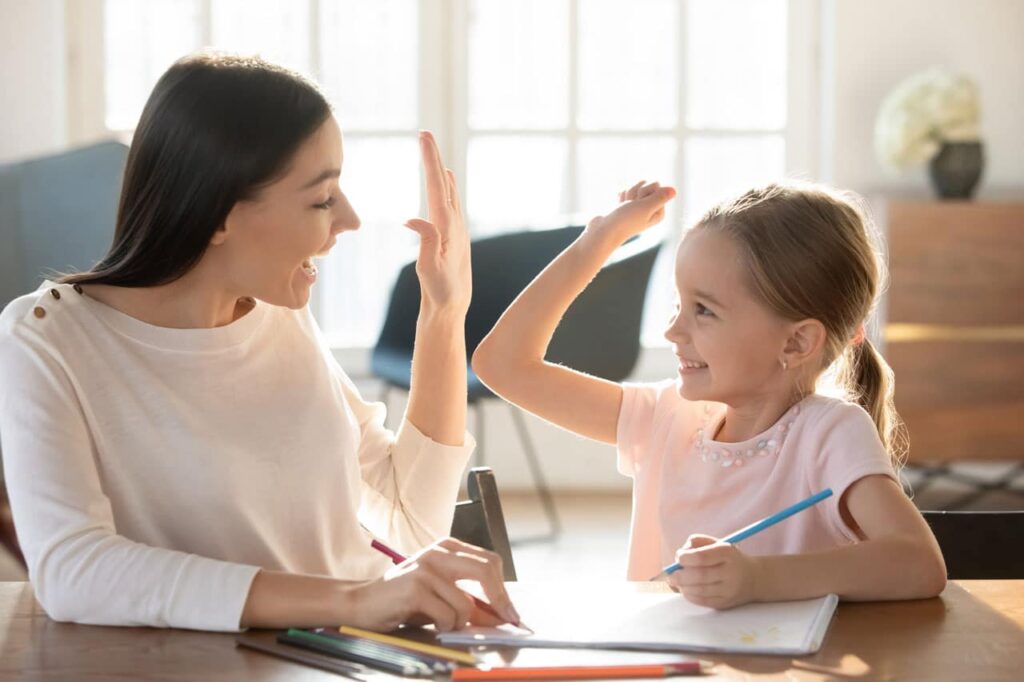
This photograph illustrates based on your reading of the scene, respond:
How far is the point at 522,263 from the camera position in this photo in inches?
165

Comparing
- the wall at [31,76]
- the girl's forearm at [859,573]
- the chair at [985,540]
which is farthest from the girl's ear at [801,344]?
the wall at [31,76]

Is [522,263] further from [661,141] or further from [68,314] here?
[68,314]

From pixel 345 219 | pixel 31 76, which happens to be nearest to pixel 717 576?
pixel 345 219

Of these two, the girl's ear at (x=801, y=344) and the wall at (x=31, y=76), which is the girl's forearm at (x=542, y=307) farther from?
the wall at (x=31, y=76)

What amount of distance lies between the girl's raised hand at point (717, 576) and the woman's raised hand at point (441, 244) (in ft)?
1.76

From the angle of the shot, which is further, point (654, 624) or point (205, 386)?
point (205, 386)

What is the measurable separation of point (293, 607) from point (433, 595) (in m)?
0.12

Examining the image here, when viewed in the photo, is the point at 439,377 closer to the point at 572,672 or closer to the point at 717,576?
the point at 717,576

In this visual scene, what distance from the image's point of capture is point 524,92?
4.94 m

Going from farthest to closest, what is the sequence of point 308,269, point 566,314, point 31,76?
point 31,76, point 566,314, point 308,269

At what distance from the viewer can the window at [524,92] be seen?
4.89 meters

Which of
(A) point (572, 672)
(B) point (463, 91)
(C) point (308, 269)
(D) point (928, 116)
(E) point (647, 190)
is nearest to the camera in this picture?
(A) point (572, 672)

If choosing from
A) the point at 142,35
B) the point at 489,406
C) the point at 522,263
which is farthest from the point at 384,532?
the point at 142,35

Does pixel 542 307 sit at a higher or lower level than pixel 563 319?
higher
